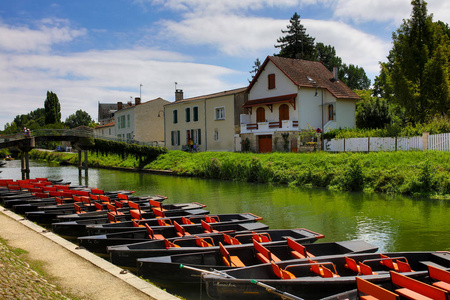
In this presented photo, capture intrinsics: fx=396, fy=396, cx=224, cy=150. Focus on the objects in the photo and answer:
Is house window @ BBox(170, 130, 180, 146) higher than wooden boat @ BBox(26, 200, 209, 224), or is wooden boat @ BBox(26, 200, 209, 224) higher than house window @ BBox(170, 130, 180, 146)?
house window @ BBox(170, 130, 180, 146)

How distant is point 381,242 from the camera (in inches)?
462

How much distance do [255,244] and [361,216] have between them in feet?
29.4

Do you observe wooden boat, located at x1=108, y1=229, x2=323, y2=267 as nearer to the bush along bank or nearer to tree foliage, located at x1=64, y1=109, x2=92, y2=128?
the bush along bank

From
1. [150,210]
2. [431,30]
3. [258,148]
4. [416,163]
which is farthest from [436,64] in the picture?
[150,210]

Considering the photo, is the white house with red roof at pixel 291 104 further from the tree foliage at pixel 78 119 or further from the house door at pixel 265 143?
the tree foliage at pixel 78 119

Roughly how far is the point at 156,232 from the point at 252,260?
3.17 m

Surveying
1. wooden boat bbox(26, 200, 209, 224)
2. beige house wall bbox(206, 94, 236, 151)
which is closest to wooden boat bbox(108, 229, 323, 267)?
wooden boat bbox(26, 200, 209, 224)

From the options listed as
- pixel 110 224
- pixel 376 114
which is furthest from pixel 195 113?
pixel 110 224

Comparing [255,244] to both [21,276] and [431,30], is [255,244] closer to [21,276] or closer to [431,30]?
[21,276]

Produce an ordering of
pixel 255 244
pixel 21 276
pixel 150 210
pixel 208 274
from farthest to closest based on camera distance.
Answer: pixel 150 210 < pixel 255 244 < pixel 208 274 < pixel 21 276

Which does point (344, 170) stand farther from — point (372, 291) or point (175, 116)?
point (175, 116)

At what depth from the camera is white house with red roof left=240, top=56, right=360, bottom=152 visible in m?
35.8

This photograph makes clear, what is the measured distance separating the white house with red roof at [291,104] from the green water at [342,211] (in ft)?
36.1

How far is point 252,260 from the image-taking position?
844 cm
